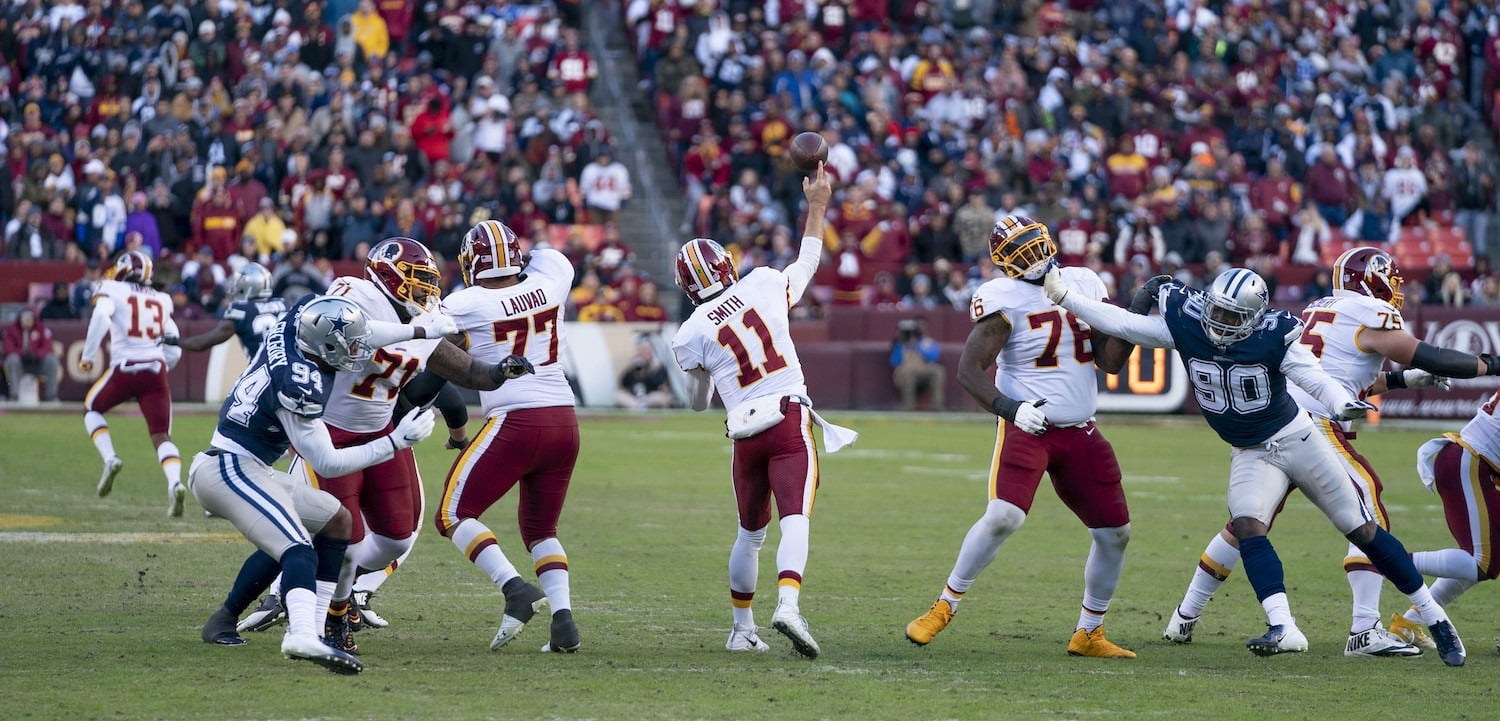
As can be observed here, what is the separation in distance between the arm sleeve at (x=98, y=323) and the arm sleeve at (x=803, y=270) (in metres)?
7.33

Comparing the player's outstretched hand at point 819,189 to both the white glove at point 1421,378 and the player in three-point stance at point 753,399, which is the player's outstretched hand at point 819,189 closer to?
the player in three-point stance at point 753,399

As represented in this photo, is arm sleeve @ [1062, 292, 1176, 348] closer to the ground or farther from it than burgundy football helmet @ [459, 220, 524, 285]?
closer to the ground

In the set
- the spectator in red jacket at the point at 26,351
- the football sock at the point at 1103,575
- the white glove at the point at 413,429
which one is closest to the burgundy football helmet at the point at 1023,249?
the football sock at the point at 1103,575

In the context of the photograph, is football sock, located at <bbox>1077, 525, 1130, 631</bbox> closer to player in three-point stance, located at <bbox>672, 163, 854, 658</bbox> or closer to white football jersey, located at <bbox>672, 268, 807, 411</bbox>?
player in three-point stance, located at <bbox>672, 163, 854, 658</bbox>

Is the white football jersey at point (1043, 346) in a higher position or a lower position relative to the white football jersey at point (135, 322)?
higher

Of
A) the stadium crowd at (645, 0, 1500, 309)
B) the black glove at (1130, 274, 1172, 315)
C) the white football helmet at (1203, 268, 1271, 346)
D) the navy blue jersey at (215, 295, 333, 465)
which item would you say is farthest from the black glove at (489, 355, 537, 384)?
the stadium crowd at (645, 0, 1500, 309)

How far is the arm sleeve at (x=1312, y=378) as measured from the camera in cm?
757

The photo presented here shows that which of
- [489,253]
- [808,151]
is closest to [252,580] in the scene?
[489,253]

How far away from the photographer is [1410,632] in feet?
26.9

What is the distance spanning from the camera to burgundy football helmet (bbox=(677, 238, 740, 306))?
7.90 m

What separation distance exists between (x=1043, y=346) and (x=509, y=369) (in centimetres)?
236

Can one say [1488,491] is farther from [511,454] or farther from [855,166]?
[855,166]

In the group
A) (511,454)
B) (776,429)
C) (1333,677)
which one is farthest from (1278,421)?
(511,454)

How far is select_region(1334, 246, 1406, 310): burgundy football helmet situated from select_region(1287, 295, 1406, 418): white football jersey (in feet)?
0.29
